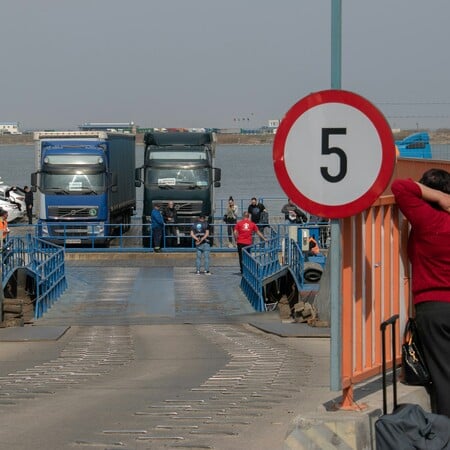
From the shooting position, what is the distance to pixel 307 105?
19.6 ft

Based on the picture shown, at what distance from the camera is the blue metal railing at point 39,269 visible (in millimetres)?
23703

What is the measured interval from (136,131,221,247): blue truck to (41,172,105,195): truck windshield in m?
1.51

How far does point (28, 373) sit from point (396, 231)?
5.16 m

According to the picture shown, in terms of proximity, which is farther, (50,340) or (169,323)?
(169,323)

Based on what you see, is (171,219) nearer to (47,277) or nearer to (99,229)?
(99,229)

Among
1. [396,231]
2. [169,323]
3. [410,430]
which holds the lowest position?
[169,323]

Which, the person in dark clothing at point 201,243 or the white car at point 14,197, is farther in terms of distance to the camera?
the white car at point 14,197

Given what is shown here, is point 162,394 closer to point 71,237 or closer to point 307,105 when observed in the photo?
point 307,105

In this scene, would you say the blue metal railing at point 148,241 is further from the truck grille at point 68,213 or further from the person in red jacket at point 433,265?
the person in red jacket at point 433,265


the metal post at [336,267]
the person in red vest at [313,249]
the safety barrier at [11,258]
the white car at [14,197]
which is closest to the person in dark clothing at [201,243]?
the person in red vest at [313,249]

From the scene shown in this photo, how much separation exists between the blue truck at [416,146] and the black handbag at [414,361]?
77.4ft

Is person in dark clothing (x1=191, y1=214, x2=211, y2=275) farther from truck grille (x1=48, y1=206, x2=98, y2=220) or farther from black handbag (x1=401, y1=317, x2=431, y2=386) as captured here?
black handbag (x1=401, y1=317, x2=431, y2=386)

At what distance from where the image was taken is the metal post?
613 cm

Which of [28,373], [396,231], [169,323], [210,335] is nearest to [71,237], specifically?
[169,323]
